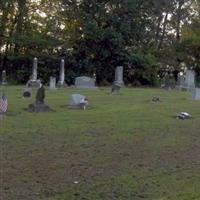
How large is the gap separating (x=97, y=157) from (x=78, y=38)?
34685 millimetres

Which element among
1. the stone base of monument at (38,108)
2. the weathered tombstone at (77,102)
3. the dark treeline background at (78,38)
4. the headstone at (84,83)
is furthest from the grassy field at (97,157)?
the dark treeline background at (78,38)

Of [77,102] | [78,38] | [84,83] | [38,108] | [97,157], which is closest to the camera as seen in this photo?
[97,157]

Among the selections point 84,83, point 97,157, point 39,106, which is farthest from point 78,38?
point 97,157

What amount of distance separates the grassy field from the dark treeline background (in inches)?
1059

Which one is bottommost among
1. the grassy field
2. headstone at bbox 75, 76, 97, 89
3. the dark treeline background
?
the grassy field

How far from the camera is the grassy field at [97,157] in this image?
6.79 meters

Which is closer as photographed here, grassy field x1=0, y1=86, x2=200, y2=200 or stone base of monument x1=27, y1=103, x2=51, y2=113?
grassy field x1=0, y1=86, x2=200, y2=200

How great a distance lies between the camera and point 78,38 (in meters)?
43.1

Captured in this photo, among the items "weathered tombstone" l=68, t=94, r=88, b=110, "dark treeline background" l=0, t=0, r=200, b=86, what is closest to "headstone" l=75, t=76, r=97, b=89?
→ "dark treeline background" l=0, t=0, r=200, b=86

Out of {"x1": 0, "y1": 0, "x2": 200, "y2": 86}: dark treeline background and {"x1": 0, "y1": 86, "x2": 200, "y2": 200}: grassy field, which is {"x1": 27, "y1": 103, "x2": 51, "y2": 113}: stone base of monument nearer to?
{"x1": 0, "y1": 86, "x2": 200, "y2": 200}: grassy field

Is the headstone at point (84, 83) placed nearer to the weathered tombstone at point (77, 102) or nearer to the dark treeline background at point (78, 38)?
the dark treeline background at point (78, 38)

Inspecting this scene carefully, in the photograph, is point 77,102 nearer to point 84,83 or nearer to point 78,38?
point 84,83

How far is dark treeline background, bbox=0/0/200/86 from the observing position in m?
42.1

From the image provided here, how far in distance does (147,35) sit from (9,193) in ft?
135
